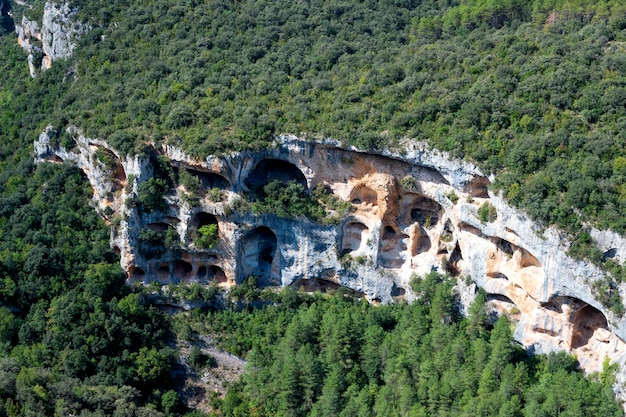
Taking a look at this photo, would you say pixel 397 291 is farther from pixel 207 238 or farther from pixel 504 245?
pixel 207 238

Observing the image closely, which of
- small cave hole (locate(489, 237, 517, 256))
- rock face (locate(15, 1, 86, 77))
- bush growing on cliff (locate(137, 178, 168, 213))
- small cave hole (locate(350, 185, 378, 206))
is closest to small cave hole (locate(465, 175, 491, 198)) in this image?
small cave hole (locate(489, 237, 517, 256))

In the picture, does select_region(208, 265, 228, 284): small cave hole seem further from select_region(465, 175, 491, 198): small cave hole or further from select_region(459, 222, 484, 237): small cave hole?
select_region(465, 175, 491, 198): small cave hole

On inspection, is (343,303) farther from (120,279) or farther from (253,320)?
(120,279)

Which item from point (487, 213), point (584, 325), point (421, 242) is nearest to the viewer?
point (584, 325)

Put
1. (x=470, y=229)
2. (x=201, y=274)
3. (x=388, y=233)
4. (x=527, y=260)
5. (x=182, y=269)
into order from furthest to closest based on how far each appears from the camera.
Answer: (x=182, y=269)
(x=201, y=274)
(x=388, y=233)
(x=470, y=229)
(x=527, y=260)

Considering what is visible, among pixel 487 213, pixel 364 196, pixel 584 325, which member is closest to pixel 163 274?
pixel 364 196

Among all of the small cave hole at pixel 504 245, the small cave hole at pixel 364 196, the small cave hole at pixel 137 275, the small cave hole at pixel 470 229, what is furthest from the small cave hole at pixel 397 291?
the small cave hole at pixel 137 275

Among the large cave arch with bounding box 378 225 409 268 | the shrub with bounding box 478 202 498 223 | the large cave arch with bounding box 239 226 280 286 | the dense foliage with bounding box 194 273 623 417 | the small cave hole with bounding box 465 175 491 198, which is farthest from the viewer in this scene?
the large cave arch with bounding box 239 226 280 286

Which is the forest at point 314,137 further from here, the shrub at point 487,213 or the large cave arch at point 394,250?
the large cave arch at point 394,250
